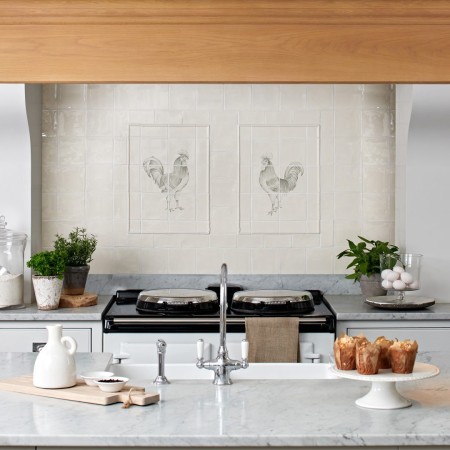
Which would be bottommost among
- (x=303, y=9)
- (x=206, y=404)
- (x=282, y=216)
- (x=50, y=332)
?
(x=206, y=404)

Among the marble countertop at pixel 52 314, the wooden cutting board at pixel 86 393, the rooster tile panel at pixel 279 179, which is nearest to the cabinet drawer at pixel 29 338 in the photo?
the marble countertop at pixel 52 314

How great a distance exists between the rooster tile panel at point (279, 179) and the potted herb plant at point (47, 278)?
1.22m

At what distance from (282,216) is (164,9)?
2.65 metres

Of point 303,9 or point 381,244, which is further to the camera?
point 381,244

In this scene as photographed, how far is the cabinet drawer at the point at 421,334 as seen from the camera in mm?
4684

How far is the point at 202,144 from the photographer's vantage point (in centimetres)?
543

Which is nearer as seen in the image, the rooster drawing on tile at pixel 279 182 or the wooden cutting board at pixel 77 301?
the wooden cutting board at pixel 77 301

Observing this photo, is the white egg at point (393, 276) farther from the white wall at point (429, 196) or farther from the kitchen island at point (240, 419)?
the kitchen island at point (240, 419)

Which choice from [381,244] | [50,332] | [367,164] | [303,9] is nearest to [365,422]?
[50,332]

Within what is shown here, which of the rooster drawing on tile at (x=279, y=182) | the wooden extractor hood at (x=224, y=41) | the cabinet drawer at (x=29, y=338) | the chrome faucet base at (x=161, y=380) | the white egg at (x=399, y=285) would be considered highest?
the wooden extractor hood at (x=224, y=41)

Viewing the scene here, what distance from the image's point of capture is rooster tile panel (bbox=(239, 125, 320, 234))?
5426 mm

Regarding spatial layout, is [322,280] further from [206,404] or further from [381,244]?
[206,404]

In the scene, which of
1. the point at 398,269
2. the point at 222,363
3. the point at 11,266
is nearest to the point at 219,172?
the point at 398,269

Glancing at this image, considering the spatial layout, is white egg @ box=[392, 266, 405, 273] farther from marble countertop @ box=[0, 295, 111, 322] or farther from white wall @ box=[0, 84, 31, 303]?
white wall @ box=[0, 84, 31, 303]
